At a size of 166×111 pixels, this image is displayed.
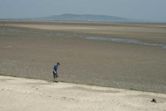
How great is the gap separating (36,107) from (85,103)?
6.63 feet

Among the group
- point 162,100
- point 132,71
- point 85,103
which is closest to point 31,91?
point 85,103

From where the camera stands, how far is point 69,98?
1474cm

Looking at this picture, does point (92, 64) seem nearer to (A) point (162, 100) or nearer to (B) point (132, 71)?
(B) point (132, 71)

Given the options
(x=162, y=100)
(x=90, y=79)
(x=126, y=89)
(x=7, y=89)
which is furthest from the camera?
(x=90, y=79)

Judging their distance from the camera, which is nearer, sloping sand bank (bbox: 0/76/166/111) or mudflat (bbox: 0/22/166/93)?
sloping sand bank (bbox: 0/76/166/111)

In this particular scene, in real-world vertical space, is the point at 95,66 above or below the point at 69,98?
below

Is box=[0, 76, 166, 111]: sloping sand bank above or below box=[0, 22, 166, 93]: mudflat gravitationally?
above

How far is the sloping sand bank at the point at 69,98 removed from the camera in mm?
13328

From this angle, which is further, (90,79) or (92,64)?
(92,64)

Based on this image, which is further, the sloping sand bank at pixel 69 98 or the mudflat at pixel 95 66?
the mudflat at pixel 95 66

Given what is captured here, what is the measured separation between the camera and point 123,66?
83.8ft

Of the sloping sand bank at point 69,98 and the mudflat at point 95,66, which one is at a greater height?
the sloping sand bank at point 69,98

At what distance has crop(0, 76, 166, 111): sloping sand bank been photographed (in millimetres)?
13328

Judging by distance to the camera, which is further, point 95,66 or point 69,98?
point 95,66
